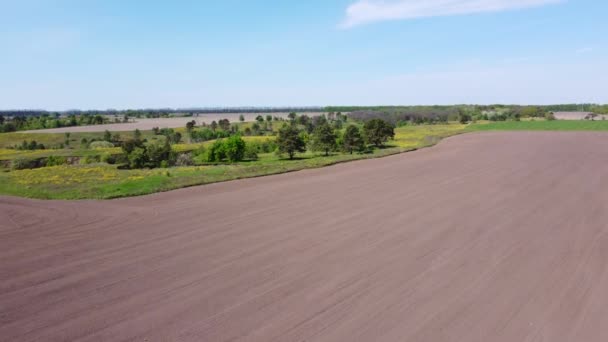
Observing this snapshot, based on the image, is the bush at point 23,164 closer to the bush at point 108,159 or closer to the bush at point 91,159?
the bush at point 91,159

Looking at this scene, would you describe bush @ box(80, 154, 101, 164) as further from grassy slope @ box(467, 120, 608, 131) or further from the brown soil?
grassy slope @ box(467, 120, 608, 131)

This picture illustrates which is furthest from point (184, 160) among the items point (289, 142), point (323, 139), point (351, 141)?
point (351, 141)

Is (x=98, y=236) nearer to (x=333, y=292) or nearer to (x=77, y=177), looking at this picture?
(x=333, y=292)

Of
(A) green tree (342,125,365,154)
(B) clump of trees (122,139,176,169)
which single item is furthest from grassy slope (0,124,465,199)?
(A) green tree (342,125,365,154)

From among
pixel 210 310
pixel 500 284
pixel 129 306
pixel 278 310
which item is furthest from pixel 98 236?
pixel 500 284

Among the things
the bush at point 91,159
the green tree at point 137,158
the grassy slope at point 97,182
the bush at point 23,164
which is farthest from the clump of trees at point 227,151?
the bush at point 23,164

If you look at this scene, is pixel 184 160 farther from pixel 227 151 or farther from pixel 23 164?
pixel 23 164
